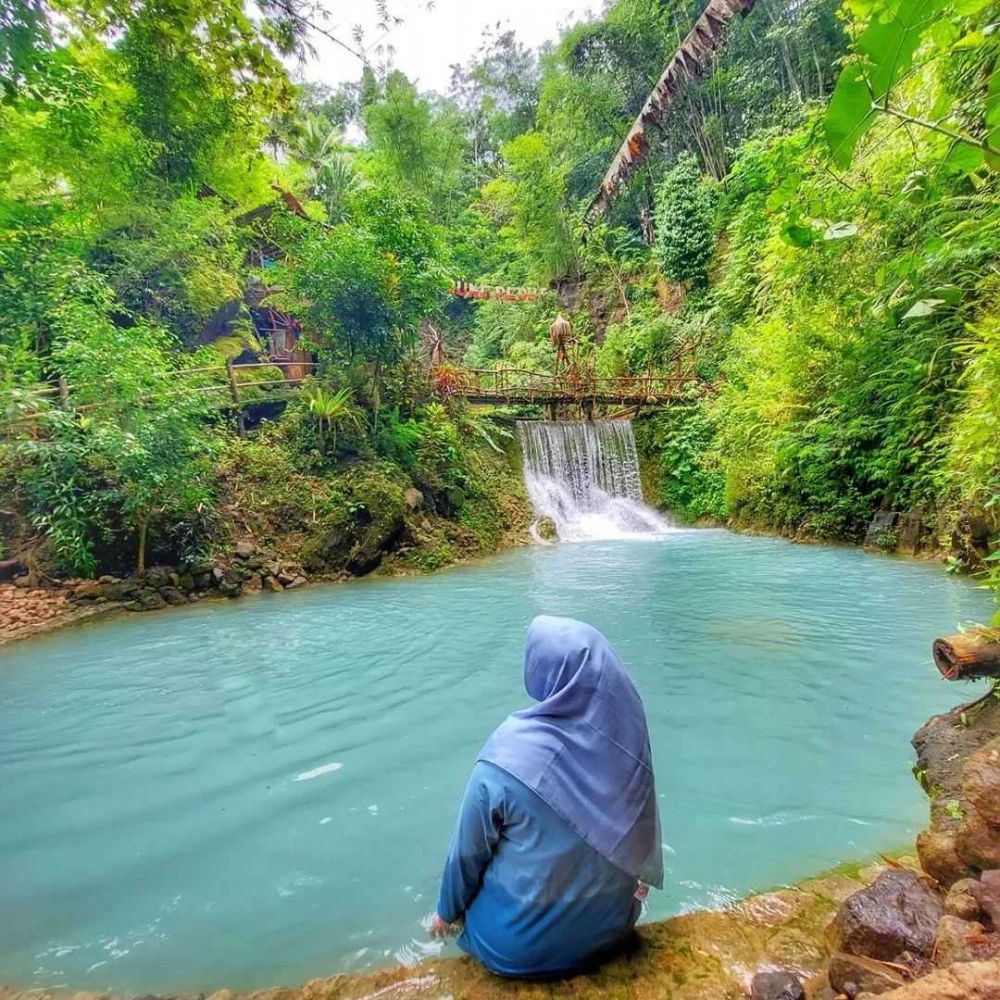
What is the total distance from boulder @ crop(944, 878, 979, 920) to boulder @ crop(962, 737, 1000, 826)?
0.20 m

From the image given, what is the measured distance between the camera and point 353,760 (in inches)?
129

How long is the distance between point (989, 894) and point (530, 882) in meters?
1.08

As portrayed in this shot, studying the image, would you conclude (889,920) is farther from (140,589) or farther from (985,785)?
(140,589)

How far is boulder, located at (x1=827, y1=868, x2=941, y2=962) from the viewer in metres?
1.37

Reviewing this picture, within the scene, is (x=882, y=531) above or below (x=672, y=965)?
below

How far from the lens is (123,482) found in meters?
7.76

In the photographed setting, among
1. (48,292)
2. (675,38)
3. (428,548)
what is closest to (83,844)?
(428,548)

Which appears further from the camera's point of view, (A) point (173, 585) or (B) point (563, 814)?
(A) point (173, 585)

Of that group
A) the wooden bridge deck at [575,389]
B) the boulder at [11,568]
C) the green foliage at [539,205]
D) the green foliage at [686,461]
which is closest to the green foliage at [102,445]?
the boulder at [11,568]

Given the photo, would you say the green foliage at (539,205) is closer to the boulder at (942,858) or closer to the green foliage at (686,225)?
the green foliage at (686,225)

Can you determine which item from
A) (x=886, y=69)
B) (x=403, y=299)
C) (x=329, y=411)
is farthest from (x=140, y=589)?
(x=886, y=69)

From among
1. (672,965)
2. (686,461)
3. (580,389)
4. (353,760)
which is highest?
(580,389)

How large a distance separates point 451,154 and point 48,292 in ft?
66.0

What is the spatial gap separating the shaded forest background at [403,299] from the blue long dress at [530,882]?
185 cm
